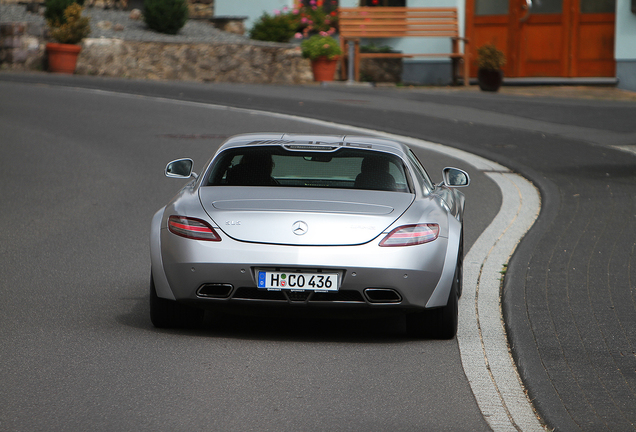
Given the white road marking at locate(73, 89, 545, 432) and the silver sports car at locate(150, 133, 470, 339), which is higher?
the silver sports car at locate(150, 133, 470, 339)

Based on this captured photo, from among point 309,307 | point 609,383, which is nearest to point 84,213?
point 309,307

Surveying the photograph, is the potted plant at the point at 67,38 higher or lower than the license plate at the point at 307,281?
higher

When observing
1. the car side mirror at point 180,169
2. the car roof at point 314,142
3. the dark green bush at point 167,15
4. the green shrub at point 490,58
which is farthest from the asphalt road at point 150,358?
the dark green bush at point 167,15

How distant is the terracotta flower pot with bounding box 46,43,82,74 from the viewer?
2456 centimetres

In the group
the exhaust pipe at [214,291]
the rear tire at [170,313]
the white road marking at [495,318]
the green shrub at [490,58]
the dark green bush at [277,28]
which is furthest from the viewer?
the dark green bush at [277,28]

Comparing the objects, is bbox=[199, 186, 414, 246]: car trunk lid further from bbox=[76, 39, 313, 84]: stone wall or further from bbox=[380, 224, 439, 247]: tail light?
bbox=[76, 39, 313, 84]: stone wall

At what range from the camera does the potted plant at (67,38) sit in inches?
969

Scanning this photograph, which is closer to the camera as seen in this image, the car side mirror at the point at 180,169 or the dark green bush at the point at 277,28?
the car side mirror at the point at 180,169

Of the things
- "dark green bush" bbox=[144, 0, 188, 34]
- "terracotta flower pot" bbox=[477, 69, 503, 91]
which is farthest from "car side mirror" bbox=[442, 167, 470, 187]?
"dark green bush" bbox=[144, 0, 188, 34]

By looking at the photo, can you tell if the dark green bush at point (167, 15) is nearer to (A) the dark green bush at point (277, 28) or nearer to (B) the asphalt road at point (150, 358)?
(A) the dark green bush at point (277, 28)

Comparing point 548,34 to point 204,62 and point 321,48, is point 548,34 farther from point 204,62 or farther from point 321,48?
point 204,62

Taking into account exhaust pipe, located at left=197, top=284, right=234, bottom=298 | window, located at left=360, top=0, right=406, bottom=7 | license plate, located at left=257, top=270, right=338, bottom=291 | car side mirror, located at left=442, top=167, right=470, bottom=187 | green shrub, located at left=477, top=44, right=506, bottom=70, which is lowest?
exhaust pipe, located at left=197, top=284, right=234, bottom=298

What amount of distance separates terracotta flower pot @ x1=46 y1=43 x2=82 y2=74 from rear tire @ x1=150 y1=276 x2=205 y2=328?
19.9m

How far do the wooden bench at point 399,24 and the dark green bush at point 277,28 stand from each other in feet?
5.75
